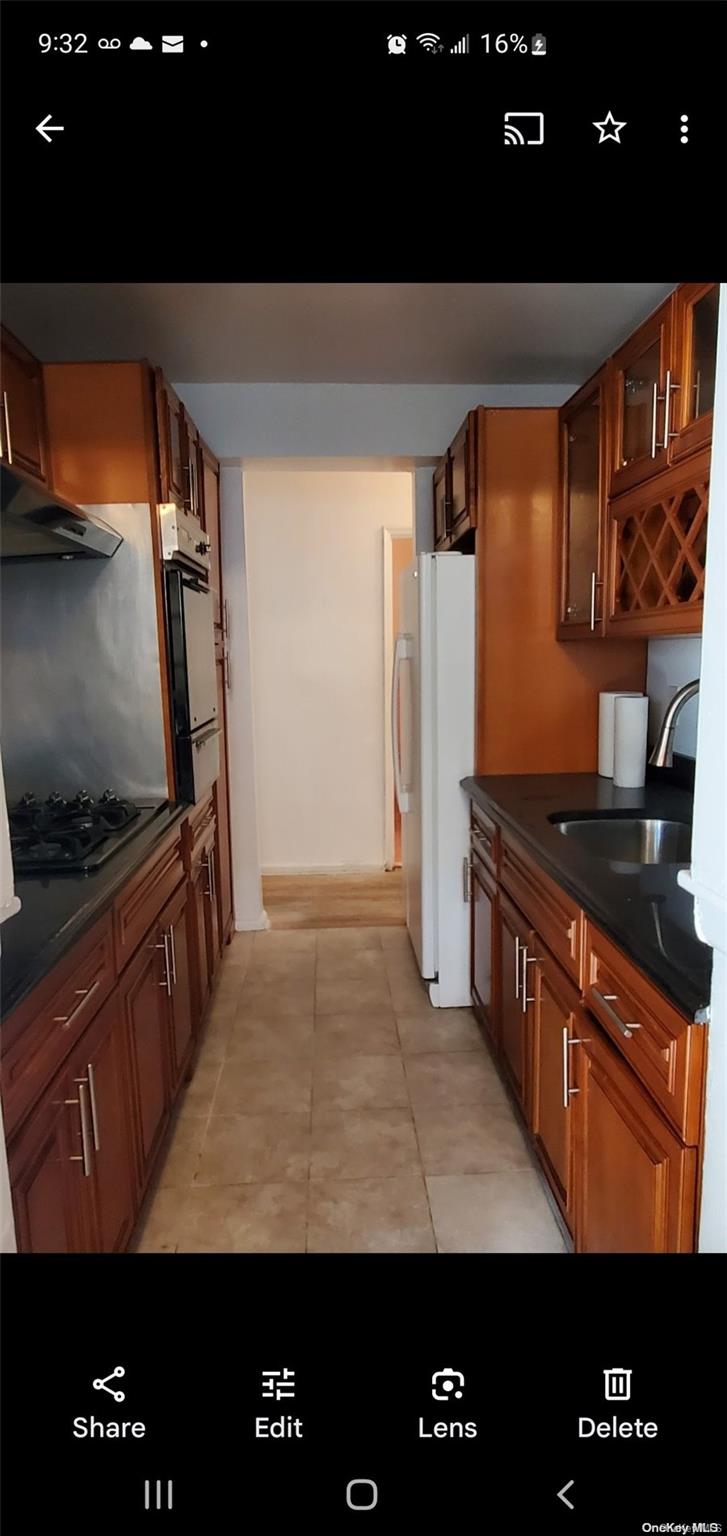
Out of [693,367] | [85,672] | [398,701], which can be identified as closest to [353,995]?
[398,701]

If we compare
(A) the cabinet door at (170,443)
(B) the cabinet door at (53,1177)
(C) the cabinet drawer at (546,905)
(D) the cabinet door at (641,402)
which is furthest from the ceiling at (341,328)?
(B) the cabinet door at (53,1177)

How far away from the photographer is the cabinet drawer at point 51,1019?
36.5 inches

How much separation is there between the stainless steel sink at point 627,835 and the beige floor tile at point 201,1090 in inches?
49.3

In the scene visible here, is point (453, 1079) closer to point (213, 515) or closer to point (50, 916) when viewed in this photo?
point (50, 916)

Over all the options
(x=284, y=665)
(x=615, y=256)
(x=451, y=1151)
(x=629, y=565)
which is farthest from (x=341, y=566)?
(x=615, y=256)

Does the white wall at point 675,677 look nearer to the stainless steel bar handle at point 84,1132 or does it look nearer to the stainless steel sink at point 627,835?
the stainless steel sink at point 627,835

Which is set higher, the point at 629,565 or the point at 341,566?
the point at 341,566

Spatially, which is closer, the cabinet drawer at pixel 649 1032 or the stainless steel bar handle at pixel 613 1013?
the cabinet drawer at pixel 649 1032

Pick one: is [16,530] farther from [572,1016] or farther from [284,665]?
[284,665]

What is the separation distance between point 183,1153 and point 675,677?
75.7 inches

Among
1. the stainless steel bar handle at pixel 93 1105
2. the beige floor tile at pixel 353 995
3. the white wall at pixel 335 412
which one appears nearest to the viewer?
the stainless steel bar handle at pixel 93 1105

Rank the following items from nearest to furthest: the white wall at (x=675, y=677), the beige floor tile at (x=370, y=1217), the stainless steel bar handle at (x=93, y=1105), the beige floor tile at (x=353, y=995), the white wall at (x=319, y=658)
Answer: the stainless steel bar handle at (x=93, y=1105)
the beige floor tile at (x=370, y=1217)
the white wall at (x=675, y=677)
the beige floor tile at (x=353, y=995)
the white wall at (x=319, y=658)

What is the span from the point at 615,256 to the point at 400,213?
15 cm
